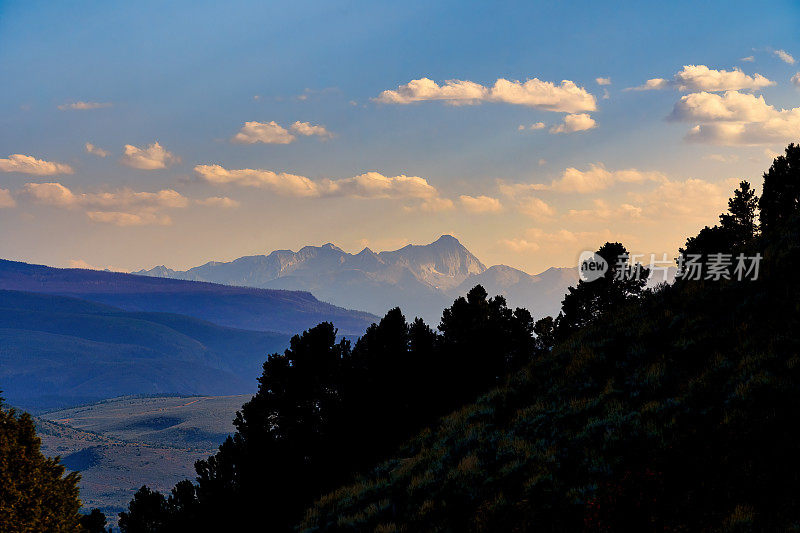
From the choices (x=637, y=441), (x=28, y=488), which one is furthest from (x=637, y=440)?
(x=28, y=488)

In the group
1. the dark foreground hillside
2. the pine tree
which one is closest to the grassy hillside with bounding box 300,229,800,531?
the dark foreground hillside

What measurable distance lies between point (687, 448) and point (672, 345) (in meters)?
9.21

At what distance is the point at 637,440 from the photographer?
16422 millimetres

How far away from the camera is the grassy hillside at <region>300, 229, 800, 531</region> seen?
13.1 meters

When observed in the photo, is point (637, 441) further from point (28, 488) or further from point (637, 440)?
point (28, 488)

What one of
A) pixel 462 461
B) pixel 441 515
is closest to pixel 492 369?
pixel 462 461

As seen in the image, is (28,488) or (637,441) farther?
(28,488)

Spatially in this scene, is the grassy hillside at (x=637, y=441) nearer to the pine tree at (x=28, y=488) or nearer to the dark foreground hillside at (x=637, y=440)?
the dark foreground hillside at (x=637, y=440)

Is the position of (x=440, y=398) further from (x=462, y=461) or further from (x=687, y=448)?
(x=687, y=448)

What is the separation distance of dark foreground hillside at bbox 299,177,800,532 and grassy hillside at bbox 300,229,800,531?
0.05 metres

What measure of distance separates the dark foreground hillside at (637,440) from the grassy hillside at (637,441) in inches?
2.0

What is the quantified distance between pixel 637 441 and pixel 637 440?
68 millimetres

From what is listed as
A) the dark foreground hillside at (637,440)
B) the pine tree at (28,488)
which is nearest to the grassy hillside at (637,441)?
the dark foreground hillside at (637,440)

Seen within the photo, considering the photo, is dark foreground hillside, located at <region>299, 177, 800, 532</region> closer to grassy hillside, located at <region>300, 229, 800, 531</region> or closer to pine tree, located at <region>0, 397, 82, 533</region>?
grassy hillside, located at <region>300, 229, 800, 531</region>
